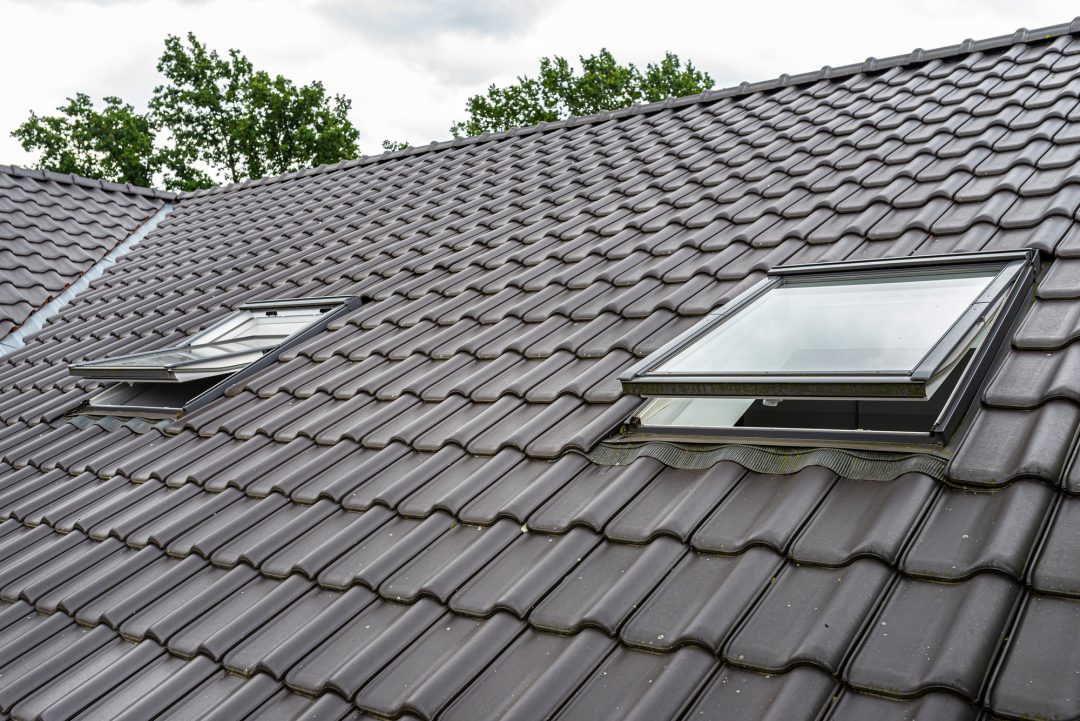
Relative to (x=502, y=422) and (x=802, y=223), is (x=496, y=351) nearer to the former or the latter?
(x=502, y=422)

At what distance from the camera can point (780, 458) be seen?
2.52 meters

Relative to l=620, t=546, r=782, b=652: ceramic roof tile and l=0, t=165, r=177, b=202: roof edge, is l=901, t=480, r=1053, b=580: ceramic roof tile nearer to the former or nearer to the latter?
l=620, t=546, r=782, b=652: ceramic roof tile

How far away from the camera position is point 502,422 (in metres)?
3.35

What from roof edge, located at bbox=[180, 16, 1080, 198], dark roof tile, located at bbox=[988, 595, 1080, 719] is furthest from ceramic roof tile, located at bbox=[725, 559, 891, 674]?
roof edge, located at bbox=[180, 16, 1080, 198]

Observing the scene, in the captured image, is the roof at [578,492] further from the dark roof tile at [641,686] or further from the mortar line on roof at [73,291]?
the mortar line on roof at [73,291]

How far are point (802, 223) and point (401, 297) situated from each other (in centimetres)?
237

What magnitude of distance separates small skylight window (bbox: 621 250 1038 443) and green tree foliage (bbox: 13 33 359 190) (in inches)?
1309

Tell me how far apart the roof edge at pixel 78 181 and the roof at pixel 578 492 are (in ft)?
16.1

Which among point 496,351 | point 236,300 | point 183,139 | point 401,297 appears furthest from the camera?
point 183,139

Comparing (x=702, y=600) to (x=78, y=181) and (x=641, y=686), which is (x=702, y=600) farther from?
(x=78, y=181)

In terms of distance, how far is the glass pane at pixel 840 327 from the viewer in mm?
2611

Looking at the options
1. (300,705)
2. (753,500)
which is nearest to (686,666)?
(753,500)

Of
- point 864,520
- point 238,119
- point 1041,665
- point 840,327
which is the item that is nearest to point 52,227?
point 840,327

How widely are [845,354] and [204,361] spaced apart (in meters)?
3.67
